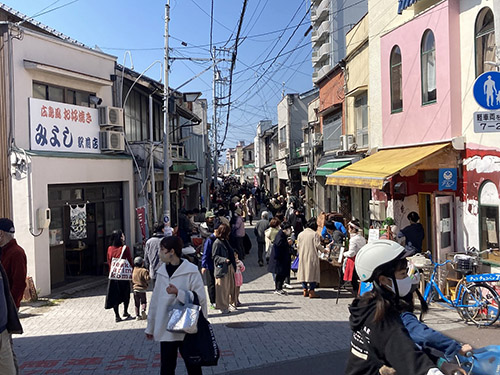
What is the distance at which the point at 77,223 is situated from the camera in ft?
45.4

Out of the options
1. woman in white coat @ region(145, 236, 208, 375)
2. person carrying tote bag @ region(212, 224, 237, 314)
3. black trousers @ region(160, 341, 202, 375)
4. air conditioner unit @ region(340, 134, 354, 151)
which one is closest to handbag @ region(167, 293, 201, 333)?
woman in white coat @ region(145, 236, 208, 375)

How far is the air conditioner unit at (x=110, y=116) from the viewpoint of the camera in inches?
587

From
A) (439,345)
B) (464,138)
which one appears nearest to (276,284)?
(464,138)

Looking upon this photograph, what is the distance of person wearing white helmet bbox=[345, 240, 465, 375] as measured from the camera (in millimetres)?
2799

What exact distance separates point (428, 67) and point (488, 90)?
4.53m

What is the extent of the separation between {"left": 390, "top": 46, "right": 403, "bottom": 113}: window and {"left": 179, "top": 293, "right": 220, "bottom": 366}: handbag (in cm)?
1020

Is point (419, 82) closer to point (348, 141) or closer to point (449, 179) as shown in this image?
point (449, 179)

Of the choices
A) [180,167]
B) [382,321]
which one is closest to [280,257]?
[382,321]

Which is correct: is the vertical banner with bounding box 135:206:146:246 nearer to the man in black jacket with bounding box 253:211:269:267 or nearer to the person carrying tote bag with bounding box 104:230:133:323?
the man in black jacket with bounding box 253:211:269:267

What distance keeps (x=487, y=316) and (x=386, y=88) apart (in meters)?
7.66

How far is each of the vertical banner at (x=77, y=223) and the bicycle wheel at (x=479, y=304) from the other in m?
10.0

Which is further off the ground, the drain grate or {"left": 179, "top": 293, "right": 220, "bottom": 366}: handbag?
{"left": 179, "top": 293, "right": 220, "bottom": 366}: handbag

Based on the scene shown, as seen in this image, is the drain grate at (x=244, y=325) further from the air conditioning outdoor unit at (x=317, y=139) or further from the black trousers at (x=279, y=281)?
the air conditioning outdoor unit at (x=317, y=139)

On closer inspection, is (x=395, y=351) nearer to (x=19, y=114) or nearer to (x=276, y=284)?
(x=276, y=284)
